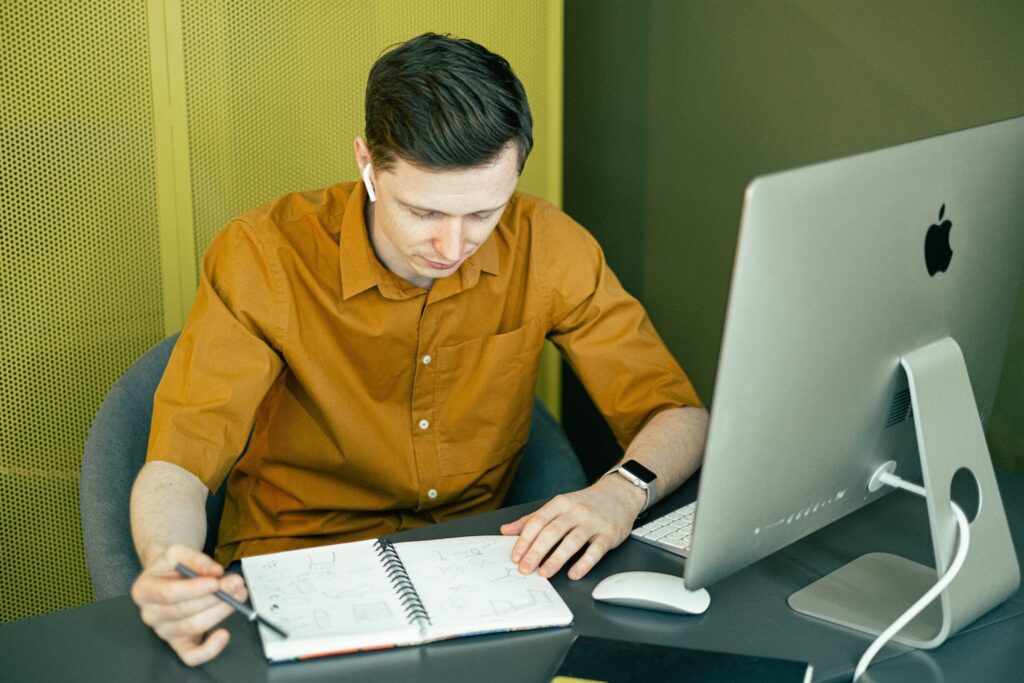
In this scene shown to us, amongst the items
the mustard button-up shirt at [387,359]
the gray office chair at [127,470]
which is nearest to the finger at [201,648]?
the gray office chair at [127,470]

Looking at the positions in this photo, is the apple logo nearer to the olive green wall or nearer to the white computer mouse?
the white computer mouse

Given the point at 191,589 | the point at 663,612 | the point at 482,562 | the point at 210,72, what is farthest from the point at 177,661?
the point at 210,72

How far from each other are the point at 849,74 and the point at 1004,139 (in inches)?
34.8

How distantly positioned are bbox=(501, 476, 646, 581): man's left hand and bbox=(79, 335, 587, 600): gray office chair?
438 millimetres

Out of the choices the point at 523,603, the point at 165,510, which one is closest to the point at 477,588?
the point at 523,603

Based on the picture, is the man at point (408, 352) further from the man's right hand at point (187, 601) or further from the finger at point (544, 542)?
the man's right hand at point (187, 601)

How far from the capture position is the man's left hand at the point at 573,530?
1375mm

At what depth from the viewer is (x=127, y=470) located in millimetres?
1689

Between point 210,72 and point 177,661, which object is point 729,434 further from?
point 210,72

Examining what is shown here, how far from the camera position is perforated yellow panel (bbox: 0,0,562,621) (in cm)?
217

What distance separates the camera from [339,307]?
5.68 ft

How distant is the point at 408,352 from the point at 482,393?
143 millimetres

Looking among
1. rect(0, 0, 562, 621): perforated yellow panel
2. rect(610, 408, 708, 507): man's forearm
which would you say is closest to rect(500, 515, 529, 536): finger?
rect(610, 408, 708, 507): man's forearm

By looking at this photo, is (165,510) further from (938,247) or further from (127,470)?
(938,247)
